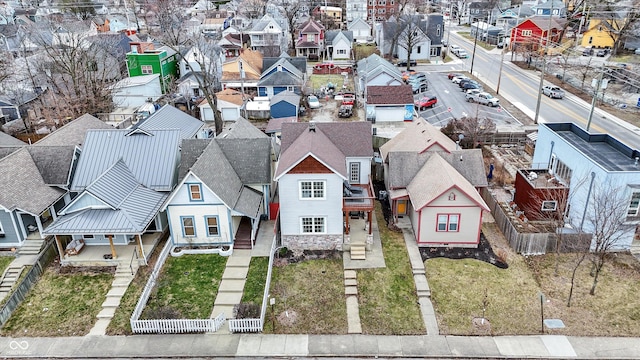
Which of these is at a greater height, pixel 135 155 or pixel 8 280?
pixel 135 155

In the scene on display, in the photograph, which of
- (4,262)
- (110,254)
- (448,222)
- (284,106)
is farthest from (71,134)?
(448,222)

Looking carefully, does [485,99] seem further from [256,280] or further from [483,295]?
[256,280]

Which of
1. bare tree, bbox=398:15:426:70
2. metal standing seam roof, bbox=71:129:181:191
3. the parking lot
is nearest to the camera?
metal standing seam roof, bbox=71:129:181:191

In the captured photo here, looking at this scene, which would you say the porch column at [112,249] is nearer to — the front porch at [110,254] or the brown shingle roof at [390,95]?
the front porch at [110,254]

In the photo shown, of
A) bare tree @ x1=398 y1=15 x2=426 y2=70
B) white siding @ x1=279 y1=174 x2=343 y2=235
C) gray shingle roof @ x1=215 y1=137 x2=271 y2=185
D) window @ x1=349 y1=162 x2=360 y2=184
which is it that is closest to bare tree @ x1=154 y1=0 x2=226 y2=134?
gray shingle roof @ x1=215 y1=137 x2=271 y2=185

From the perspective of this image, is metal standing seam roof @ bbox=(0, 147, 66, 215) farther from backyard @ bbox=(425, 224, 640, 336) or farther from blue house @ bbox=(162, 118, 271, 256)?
backyard @ bbox=(425, 224, 640, 336)

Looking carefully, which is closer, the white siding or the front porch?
the white siding
